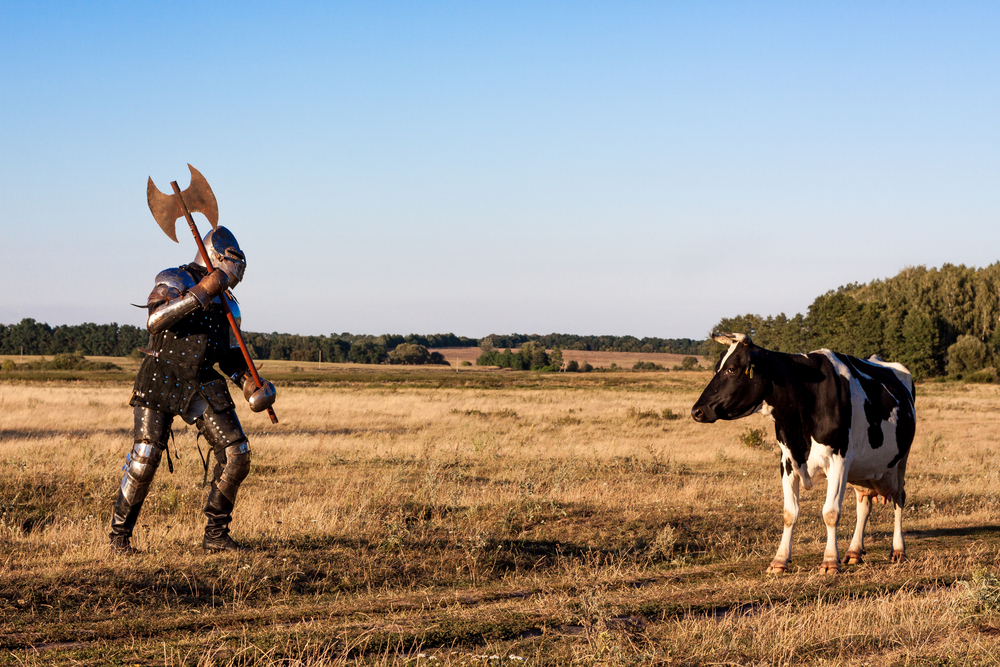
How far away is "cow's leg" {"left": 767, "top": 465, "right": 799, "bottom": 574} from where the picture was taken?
286 inches

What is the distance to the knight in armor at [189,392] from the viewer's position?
7.27 meters

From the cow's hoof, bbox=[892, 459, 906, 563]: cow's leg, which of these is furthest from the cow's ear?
bbox=[892, 459, 906, 563]: cow's leg

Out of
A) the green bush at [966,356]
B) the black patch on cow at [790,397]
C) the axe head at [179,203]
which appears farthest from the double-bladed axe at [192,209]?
the green bush at [966,356]

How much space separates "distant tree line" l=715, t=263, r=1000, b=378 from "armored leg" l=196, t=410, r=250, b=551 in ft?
230

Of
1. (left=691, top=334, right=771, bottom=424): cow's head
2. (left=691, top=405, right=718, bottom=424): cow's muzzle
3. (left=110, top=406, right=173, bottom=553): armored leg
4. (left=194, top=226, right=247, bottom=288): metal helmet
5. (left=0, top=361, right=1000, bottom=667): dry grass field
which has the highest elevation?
(left=194, top=226, right=247, bottom=288): metal helmet

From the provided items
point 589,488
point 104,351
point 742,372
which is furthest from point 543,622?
point 104,351

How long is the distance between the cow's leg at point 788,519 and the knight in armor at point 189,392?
184 inches

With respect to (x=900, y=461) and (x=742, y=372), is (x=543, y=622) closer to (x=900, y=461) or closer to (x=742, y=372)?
(x=742, y=372)

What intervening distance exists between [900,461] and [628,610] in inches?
154

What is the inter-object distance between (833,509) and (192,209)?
20.6 feet

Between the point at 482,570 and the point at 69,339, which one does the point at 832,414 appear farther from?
the point at 69,339

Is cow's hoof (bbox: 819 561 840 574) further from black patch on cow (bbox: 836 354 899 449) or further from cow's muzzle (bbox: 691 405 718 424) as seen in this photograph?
cow's muzzle (bbox: 691 405 718 424)

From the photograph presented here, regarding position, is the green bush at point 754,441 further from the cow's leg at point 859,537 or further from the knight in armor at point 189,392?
the knight in armor at point 189,392

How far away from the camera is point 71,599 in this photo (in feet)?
19.3
